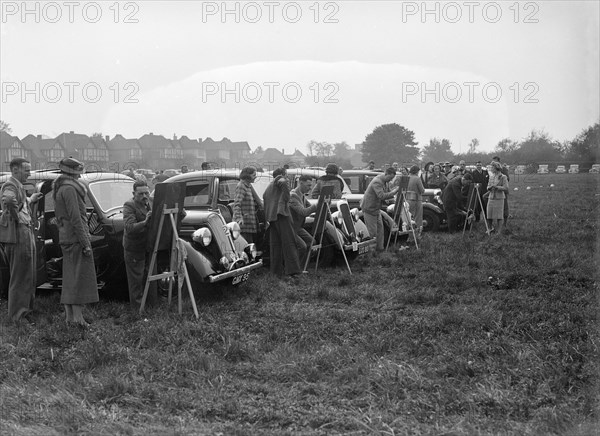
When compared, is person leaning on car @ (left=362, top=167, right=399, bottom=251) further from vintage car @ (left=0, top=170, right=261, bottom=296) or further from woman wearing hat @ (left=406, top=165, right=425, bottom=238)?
vintage car @ (left=0, top=170, right=261, bottom=296)

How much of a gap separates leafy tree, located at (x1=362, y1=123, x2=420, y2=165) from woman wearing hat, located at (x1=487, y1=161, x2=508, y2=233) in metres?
51.8

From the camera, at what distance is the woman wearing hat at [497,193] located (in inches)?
611

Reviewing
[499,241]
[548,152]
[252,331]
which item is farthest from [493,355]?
[548,152]

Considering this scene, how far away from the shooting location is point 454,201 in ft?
54.2

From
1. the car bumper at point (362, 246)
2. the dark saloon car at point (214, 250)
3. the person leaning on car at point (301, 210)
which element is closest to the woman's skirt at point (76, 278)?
the dark saloon car at point (214, 250)

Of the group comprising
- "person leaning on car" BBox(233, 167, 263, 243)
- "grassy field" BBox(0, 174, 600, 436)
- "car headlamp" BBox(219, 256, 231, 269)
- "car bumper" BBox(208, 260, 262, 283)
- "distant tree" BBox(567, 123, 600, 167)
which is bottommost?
"grassy field" BBox(0, 174, 600, 436)

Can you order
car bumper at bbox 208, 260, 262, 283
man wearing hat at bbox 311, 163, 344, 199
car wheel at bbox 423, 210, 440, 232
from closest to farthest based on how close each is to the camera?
car bumper at bbox 208, 260, 262, 283 < man wearing hat at bbox 311, 163, 344, 199 < car wheel at bbox 423, 210, 440, 232

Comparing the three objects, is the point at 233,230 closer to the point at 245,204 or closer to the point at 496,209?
the point at 245,204

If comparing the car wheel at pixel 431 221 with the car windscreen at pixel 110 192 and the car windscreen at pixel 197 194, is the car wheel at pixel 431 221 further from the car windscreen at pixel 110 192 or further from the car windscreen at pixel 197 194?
the car windscreen at pixel 110 192

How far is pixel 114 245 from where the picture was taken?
861 cm

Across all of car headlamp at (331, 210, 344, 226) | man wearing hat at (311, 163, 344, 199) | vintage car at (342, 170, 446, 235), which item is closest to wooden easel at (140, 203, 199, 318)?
car headlamp at (331, 210, 344, 226)

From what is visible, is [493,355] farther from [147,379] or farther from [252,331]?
[147,379]

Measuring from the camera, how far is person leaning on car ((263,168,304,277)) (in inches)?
399

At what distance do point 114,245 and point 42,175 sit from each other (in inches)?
57.3
